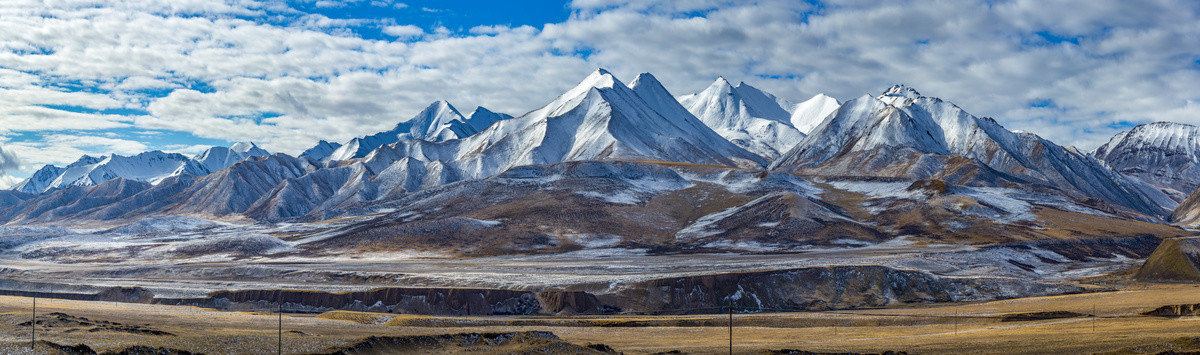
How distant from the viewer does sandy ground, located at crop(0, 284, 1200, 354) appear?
46094 mm

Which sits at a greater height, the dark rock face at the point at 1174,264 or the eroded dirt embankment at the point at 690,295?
the dark rock face at the point at 1174,264

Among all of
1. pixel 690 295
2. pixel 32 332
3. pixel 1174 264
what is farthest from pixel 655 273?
pixel 32 332

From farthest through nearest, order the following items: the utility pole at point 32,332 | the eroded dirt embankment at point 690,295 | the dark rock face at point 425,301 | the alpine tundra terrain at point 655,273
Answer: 1. the eroded dirt embankment at point 690,295
2. the dark rock face at point 425,301
3. the alpine tundra terrain at point 655,273
4. the utility pole at point 32,332

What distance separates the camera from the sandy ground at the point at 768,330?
46.1 m

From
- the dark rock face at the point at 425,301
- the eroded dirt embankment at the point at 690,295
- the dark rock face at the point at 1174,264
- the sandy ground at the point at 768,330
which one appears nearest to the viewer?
the sandy ground at the point at 768,330

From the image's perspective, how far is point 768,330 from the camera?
212 ft

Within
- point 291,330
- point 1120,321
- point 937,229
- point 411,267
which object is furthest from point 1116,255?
point 291,330

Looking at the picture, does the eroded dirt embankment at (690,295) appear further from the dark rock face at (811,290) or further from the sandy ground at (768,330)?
the sandy ground at (768,330)

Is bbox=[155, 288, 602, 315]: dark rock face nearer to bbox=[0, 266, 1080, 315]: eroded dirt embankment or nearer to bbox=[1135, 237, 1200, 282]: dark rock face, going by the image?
bbox=[0, 266, 1080, 315]: eroded dirt embankment

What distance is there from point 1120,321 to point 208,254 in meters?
151

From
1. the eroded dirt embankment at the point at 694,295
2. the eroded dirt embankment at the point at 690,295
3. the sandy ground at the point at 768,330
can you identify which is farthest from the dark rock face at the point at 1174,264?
the sandy ground at the point at 768,330

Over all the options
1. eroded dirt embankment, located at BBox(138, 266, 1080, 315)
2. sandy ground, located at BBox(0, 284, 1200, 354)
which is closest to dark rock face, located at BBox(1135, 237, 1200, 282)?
eroded dirt embankment, located at BBox(138, 266, 1080, 315)

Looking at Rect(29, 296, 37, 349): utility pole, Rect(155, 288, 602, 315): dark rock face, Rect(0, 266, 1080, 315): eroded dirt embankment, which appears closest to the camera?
Rect(29, 296, 37, 349): utility pole

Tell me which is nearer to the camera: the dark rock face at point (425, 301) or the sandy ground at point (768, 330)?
the sandy ground at point (768, 330)
